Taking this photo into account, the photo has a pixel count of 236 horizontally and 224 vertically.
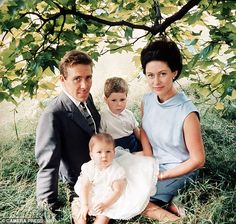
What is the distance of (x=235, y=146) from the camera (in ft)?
6.61

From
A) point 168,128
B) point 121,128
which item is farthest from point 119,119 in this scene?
point 168,128

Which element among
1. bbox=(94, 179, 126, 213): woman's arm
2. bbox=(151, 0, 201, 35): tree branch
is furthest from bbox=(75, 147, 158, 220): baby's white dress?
bbox=(151, 0, 201, 35): tree branch

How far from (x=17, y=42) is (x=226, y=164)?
1.05 m

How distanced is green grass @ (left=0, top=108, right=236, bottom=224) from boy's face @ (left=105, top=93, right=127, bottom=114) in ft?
1.20

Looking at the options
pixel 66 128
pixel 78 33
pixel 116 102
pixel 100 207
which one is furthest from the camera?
pixel 78 33

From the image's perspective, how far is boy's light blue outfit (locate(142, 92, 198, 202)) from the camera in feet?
4.51

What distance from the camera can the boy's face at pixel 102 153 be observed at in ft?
4.35

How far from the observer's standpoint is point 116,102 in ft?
5.06

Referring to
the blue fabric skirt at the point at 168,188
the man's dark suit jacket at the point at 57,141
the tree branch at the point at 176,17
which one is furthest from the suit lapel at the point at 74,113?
the tree branch at the point at 176,17

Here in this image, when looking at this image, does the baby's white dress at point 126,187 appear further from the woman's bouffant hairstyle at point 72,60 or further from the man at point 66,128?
the woman's bouffant hairstyle at point 72,60

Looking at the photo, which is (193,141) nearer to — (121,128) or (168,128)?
(168,128)

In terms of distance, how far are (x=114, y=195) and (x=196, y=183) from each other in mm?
357

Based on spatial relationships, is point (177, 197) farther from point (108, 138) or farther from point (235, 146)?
point (235, 146)

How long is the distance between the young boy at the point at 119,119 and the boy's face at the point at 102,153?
0.73ft
